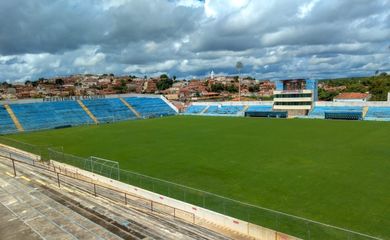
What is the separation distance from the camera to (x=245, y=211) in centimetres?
1816

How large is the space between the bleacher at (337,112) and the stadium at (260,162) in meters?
0.20

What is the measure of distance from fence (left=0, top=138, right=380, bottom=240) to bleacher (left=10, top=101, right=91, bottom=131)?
46.2 meters

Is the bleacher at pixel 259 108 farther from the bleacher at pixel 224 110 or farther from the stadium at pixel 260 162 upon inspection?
the stadium at pixel 260 162

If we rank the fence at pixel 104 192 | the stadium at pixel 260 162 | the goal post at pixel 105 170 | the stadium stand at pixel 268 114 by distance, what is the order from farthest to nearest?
the stadium stand at pixel 268 114 → the goal post at pixel 105 170 → the fence at pixel 104 192 → the stadium at pixel 260 162

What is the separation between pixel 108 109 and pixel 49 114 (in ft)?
49.8

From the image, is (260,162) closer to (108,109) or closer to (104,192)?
(104,192)

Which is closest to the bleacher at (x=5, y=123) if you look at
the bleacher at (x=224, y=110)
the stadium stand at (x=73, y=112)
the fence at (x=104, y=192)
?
the stadium stand at (x=73, y=112)

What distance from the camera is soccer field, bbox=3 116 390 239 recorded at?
20297mm

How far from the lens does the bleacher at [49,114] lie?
6712 cm

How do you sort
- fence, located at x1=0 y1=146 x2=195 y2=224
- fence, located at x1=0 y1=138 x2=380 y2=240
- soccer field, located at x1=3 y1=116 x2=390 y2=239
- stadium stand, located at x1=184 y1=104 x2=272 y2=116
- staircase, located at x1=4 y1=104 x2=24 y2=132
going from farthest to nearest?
stadium stand, located at x1=184 y1=104 x2=272 y2=116 → staircase, located at x1=4 y1=104 x2=24 y2=132 → soccer field, located at x1=3 y1=116 x2=390 y2=239 → fence, located at x1=0 y1=146 x2=195 y2=224 → fence, located at x1=0 y1=138 x2=380 y2=240

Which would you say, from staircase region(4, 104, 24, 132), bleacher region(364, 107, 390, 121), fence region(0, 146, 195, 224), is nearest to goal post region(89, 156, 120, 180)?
fence region(0, 146, 195, 224)

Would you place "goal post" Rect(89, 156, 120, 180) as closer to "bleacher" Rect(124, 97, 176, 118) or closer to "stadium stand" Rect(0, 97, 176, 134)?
"stadium stand" Rect(0, 97, 176, 134)

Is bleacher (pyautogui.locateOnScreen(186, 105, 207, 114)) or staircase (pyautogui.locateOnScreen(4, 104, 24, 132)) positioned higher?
staircase (pyautogui.locateOnScreen(4, 104, 24, 132))

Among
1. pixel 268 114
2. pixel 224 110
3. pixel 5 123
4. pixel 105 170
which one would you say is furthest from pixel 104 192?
pixel 224 110
